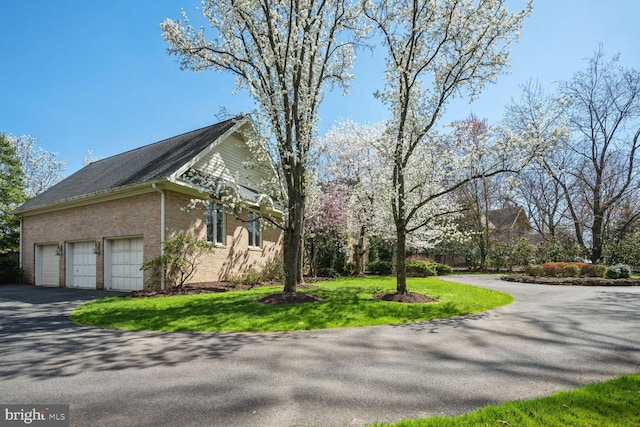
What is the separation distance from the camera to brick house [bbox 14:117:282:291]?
1270cm

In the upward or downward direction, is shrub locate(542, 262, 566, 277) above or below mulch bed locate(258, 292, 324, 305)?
below

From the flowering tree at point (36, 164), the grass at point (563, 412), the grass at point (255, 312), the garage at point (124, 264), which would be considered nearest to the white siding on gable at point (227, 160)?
the garage at point (124, 264)

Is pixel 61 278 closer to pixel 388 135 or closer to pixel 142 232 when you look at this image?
pixel 142 232

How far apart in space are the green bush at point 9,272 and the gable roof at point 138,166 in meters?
2.78

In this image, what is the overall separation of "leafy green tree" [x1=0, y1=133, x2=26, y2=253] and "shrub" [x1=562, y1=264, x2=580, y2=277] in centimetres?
3112

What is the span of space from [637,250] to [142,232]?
26.6 metres

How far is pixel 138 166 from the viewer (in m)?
15.4

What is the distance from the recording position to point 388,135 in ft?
35.7

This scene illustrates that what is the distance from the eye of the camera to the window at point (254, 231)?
679 inches

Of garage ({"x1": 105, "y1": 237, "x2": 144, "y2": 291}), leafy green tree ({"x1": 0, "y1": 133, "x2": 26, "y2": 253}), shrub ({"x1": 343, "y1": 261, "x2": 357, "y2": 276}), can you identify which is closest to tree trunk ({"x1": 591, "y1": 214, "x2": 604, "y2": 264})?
shrub ({"x1": 343, "y1": 261, "x2": 357, "y2": 276})

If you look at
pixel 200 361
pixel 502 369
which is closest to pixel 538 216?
pixel 502 369

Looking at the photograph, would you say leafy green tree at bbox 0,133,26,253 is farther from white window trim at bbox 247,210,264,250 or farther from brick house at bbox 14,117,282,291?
white window trim at bbox 247,210,264,250

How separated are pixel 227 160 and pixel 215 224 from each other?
10.1 ft
